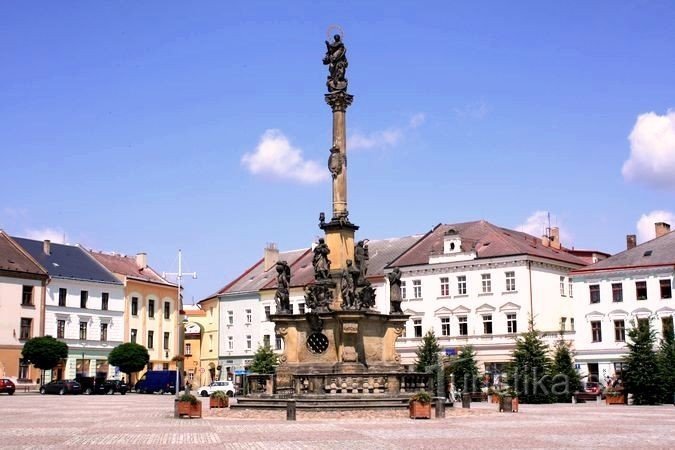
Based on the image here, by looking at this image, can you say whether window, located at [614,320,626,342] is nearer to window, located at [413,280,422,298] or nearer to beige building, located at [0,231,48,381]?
window, located at [413,280,422,298]

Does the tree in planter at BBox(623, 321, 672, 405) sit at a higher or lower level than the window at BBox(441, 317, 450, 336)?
lower

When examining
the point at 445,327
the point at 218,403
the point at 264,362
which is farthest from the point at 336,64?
the point at 445,327

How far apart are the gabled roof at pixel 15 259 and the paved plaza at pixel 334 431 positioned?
126 ft

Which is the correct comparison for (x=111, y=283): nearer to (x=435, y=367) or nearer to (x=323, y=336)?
(x=435, y=367)

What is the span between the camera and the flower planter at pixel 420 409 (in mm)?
24906

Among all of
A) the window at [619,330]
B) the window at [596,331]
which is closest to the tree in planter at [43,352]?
the window at [596,331]

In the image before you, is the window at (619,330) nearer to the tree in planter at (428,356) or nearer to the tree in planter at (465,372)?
the tree in planter at (465,372)

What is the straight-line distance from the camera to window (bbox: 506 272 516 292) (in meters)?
59.1

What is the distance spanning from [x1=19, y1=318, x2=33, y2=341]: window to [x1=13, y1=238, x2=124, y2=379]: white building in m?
1.42

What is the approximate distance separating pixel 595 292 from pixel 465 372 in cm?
1265

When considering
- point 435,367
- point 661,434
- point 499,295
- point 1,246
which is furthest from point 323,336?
point 1,246

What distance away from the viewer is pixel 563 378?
4550cm

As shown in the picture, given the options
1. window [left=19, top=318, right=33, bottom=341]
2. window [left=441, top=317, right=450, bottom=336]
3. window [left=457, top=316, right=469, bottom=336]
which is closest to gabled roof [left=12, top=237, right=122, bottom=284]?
window [left=19, top=318, right=33, bottom=341]

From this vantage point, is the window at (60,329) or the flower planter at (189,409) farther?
the window at (60,329)
